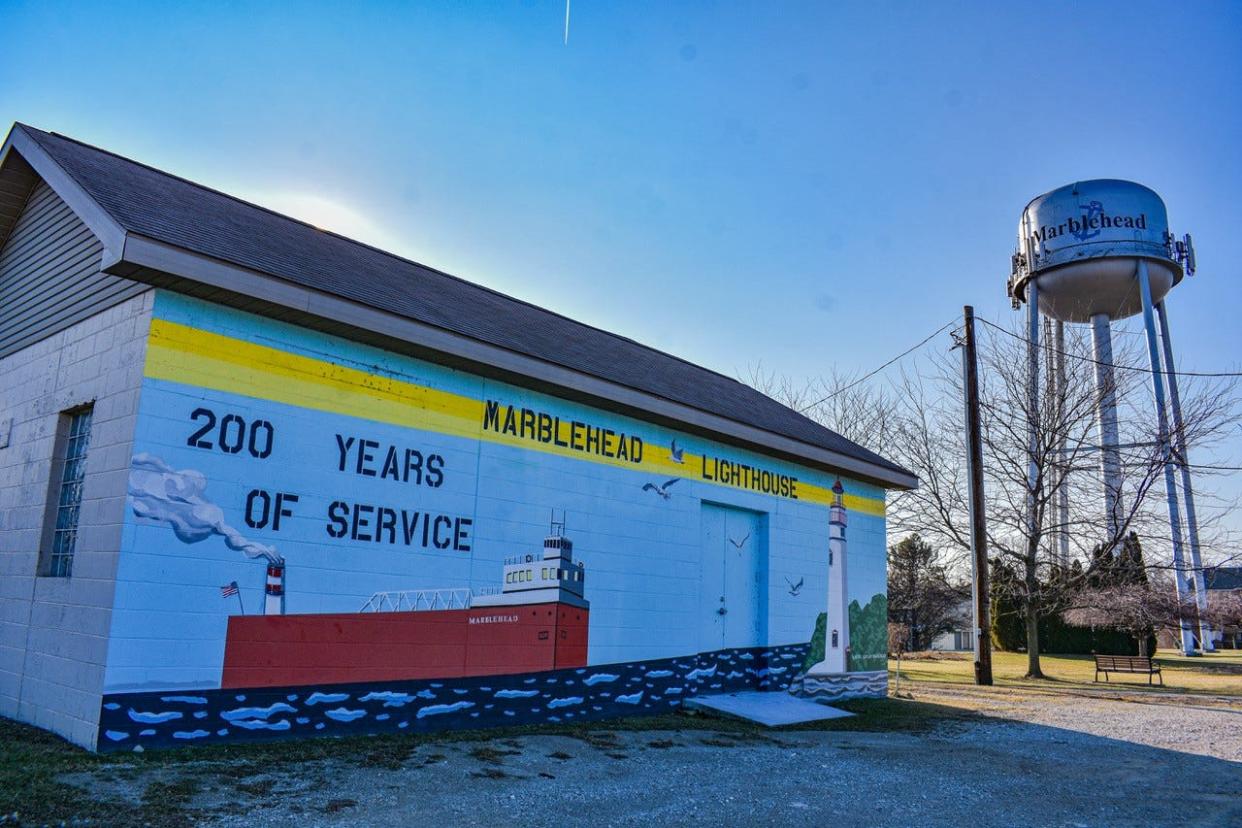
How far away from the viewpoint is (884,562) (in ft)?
54.9

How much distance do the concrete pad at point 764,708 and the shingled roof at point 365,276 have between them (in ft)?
13.6

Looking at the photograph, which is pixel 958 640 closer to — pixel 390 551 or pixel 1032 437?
→ pixel 1032 437

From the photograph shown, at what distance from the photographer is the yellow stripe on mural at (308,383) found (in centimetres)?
773

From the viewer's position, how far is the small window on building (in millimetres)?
8445

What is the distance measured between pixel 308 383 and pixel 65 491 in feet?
8.99

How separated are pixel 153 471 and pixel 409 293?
4.17 m

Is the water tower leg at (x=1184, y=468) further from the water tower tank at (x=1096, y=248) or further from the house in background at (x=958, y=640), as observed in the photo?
the house in background at (x=958, y=640)

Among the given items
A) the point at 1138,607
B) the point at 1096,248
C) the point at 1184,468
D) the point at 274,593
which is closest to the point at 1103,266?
the point at 1096,248

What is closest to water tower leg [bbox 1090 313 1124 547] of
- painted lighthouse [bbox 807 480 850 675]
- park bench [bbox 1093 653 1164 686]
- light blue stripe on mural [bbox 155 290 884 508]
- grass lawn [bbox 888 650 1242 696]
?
park bench [bbox 1093 653 1164 686]

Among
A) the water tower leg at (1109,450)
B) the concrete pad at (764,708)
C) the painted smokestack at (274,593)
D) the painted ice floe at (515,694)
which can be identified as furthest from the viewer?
the water tower leg at (1109,450)

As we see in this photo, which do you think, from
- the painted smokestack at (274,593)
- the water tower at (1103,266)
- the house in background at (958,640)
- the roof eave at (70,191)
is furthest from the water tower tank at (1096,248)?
the roof eave at (70,191)

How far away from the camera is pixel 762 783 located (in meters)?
7.66

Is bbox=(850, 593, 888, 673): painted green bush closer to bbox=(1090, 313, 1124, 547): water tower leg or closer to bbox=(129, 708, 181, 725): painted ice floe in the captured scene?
bbox=(1090, 313, 1124, 547): water tower leg

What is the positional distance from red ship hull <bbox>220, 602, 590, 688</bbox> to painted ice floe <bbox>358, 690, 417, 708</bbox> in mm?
137
